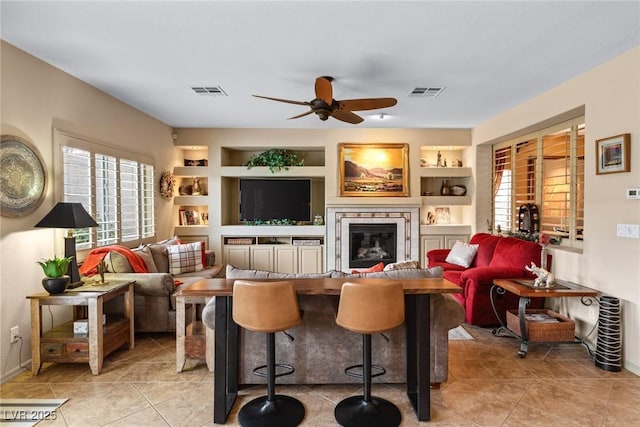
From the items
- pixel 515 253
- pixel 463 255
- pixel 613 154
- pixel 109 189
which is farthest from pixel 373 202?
pixel 109 189

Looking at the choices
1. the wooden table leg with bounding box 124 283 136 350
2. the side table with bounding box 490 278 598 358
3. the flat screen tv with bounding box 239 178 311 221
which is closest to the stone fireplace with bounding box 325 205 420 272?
the flat screen tv with bounding box 239 178 311 221

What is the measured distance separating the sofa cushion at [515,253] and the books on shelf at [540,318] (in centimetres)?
52

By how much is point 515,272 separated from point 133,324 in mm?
4107

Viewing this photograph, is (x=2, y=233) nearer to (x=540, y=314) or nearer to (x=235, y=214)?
(x=235, y=214)

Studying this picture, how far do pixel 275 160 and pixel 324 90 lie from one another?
318 cm

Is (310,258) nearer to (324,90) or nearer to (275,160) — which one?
(275,160)

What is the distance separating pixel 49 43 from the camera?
2990 mm

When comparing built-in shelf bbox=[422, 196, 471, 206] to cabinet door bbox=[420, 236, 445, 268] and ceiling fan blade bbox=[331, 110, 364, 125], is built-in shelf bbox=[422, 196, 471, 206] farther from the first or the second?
ceiling fan blade bbox=[331, 110, 364, 125]

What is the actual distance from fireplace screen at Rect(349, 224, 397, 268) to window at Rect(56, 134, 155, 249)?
3314 millimetres

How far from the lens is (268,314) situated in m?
2.24

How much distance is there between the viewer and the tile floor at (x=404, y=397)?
7.95 ft

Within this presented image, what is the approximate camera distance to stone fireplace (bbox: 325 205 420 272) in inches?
247

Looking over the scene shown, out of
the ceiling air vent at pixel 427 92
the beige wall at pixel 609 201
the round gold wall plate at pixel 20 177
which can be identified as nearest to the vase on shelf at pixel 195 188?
the round gold wall plate at pixel 20 177

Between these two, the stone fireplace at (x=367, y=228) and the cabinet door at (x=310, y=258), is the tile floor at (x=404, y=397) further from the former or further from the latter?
the cabinet door at (x=310, y=258)
